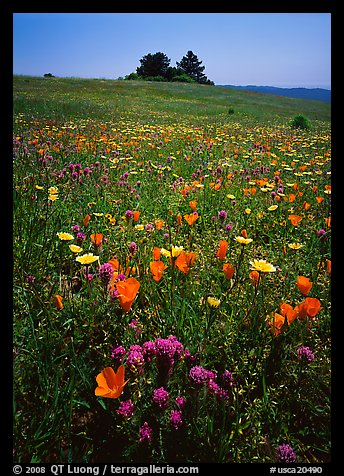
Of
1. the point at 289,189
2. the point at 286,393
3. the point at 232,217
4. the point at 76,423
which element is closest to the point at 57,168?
the point at 232,217

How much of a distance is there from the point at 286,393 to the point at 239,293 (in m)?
0.71

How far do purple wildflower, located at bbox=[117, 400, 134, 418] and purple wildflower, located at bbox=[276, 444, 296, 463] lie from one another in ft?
2.13

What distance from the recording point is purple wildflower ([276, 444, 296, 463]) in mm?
1299

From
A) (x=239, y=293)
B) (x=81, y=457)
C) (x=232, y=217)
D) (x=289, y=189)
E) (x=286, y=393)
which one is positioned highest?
(x=289, y=189)

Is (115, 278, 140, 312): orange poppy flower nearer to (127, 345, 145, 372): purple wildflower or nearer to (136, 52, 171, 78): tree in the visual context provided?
(127, 345, 145, 372): purple wildflower

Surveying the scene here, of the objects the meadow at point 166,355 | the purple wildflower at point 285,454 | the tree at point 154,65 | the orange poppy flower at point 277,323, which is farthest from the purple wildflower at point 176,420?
the tree at point 154,65

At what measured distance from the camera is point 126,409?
1.37 m

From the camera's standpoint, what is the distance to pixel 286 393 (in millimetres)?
1605

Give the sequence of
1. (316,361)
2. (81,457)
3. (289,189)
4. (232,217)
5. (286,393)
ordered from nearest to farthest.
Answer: (81,457) → (286,393) → (316,361) → (232,217) → (289,189)

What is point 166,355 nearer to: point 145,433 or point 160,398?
point 160,398

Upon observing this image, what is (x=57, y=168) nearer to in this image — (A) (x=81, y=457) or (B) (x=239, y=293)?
(B) (x=239, y=293)

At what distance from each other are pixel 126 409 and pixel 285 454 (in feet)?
2.28

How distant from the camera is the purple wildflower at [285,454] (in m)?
1.30

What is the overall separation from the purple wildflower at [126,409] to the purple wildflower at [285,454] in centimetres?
65
